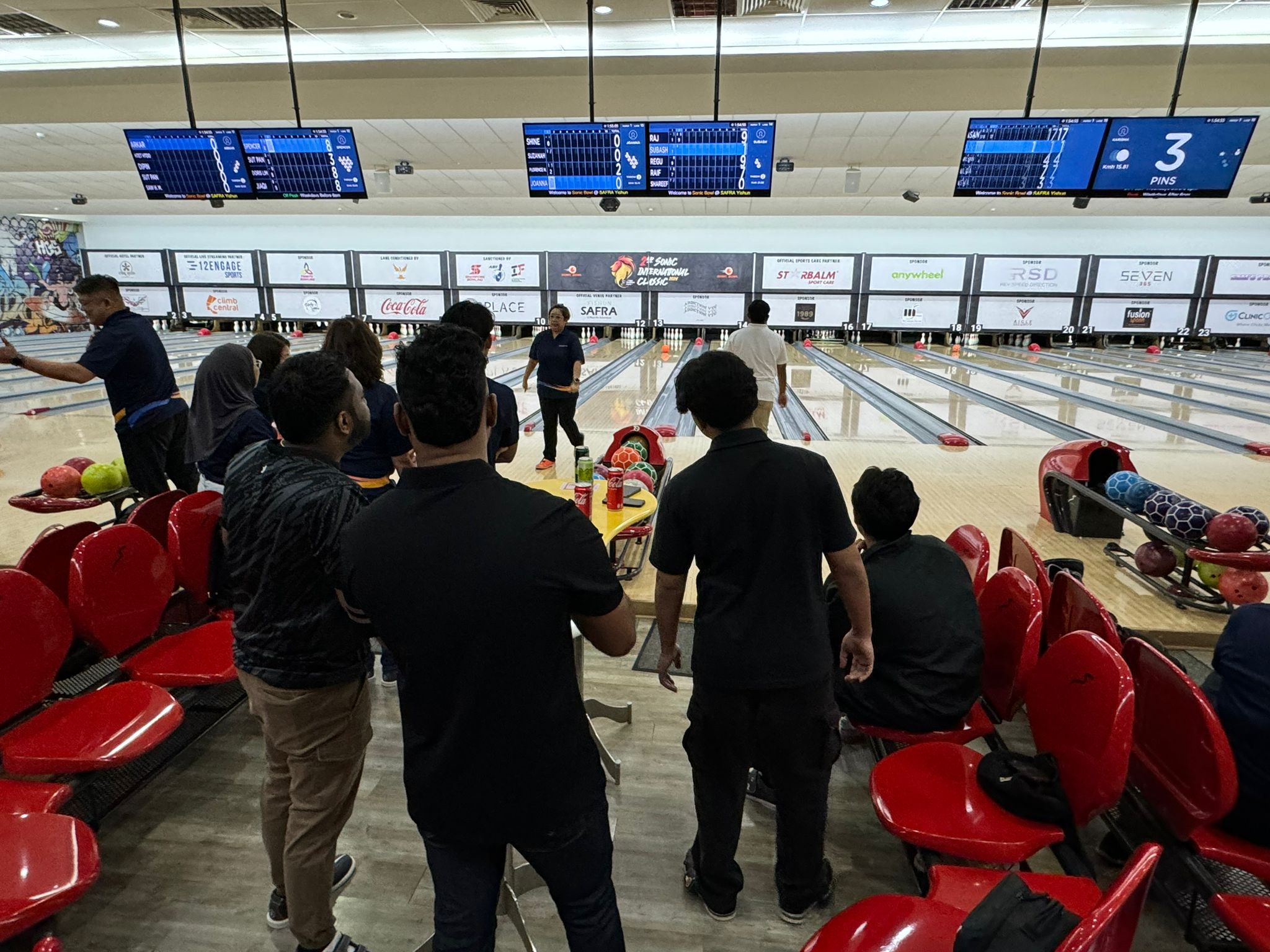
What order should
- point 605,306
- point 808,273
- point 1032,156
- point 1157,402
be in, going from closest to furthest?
point 1032,156, point 1157,402, point 808,273, point 605,306

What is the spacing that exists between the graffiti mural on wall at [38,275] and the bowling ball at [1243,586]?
68.8 ft

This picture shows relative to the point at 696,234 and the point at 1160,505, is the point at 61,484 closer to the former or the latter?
the point at 1160,505

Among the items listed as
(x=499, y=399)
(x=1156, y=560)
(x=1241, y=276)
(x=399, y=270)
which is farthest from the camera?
(x=399, y=270)

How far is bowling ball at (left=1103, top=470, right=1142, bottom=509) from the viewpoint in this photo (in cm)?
371

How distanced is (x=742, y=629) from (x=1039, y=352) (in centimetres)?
→ 1640

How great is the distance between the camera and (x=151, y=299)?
57.4 feet

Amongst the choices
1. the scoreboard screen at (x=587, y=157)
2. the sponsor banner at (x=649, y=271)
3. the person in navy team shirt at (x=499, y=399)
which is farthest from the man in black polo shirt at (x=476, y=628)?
the sponsor banner at (x=649, y=271)

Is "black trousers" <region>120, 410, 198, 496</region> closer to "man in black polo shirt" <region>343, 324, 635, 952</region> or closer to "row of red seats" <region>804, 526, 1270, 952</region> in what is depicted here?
"man in black polo shirt" <region>343, 324, 635, 952</region>

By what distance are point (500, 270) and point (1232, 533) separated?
15631 mm

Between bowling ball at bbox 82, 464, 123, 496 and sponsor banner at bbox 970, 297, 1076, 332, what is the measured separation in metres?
16.5

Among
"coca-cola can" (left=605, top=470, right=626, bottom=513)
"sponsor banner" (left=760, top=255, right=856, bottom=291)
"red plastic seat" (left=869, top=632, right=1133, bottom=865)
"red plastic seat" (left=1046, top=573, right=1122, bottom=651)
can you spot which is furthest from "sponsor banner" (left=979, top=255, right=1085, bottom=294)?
"red plastic seat" (left=869, top=632, right=1133, bottom=865)

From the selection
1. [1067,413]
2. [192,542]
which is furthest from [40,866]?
[1067,413]

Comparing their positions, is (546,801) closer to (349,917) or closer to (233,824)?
(349,917)

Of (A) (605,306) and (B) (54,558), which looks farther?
(A) (605,306)
